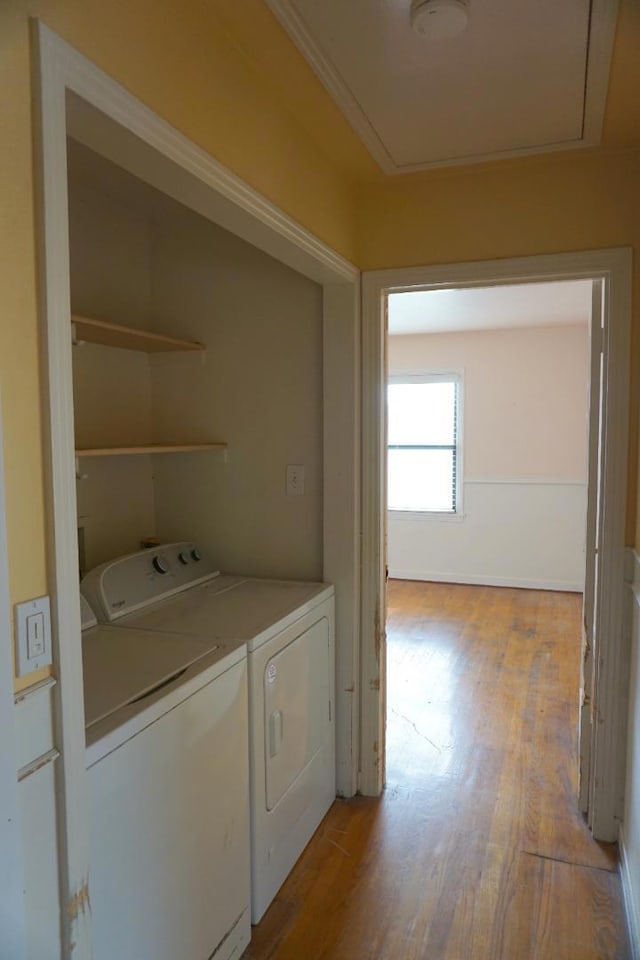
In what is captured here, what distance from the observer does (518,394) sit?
6008 millimetres

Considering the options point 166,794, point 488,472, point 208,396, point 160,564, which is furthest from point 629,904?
point 488,472

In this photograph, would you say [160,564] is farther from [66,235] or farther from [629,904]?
[629,904]

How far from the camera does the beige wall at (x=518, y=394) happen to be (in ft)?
19.1

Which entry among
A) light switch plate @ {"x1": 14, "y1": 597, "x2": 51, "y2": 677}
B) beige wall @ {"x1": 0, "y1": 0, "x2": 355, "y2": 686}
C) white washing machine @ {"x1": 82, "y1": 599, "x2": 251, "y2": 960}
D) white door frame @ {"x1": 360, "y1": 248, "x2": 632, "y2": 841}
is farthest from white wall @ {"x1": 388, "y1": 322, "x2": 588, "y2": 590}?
light switch plate @ {"x1": 14, "y1": 597, "x2": 51, "y2": 677}

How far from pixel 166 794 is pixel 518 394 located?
5.29 meters

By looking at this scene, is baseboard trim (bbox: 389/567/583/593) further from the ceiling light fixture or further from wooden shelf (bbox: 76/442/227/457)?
the ceiling light fixture

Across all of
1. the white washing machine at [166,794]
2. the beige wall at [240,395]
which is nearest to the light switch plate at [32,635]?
the white washing machine at [166,794]

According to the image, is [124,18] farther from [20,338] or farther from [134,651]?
[134,651]

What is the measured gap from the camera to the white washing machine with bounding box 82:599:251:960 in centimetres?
127

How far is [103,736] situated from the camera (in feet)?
4.10

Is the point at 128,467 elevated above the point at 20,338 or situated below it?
below

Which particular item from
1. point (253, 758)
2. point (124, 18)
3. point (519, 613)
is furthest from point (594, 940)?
point (519, 613)

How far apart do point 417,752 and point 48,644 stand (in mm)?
2365

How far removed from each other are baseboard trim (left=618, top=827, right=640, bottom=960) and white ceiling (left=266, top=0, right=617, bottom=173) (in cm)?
229
